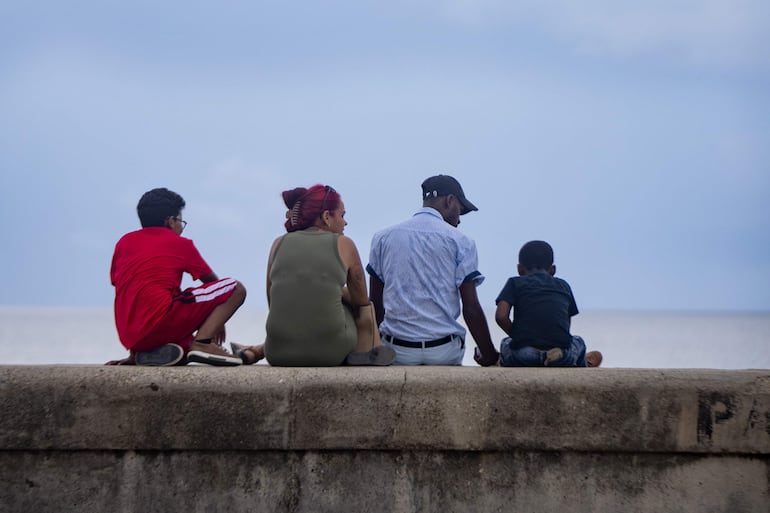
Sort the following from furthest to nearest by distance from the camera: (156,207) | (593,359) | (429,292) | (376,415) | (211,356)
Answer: (593,359) → (429,292) → (156,207) → (211,356) → (376,415)

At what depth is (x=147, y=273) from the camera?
5.11 metres

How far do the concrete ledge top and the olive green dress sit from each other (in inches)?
22.3

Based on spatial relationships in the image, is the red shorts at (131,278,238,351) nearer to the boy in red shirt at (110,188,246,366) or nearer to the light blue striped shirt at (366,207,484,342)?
the boy in red shirt at (110,188,246,366)

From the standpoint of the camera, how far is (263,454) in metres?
4.20

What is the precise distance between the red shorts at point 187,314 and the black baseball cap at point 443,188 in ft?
5.35

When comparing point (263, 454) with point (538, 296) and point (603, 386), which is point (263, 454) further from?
point (538, 296)

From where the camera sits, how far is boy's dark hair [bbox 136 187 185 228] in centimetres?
546

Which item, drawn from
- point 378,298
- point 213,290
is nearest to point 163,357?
point 213,290

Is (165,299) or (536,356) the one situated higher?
(165,299)

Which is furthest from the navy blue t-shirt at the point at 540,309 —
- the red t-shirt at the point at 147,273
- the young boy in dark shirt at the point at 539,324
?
the red t-shirt at the point at 147,273

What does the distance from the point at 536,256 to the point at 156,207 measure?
8.25 ft

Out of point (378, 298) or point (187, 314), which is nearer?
point (187, 314)

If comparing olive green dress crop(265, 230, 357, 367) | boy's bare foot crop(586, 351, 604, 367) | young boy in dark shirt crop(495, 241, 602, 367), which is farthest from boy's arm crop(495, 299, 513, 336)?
olive green dress crop(265, 230, 357, 367)

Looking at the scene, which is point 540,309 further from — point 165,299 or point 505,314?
point 165,299
